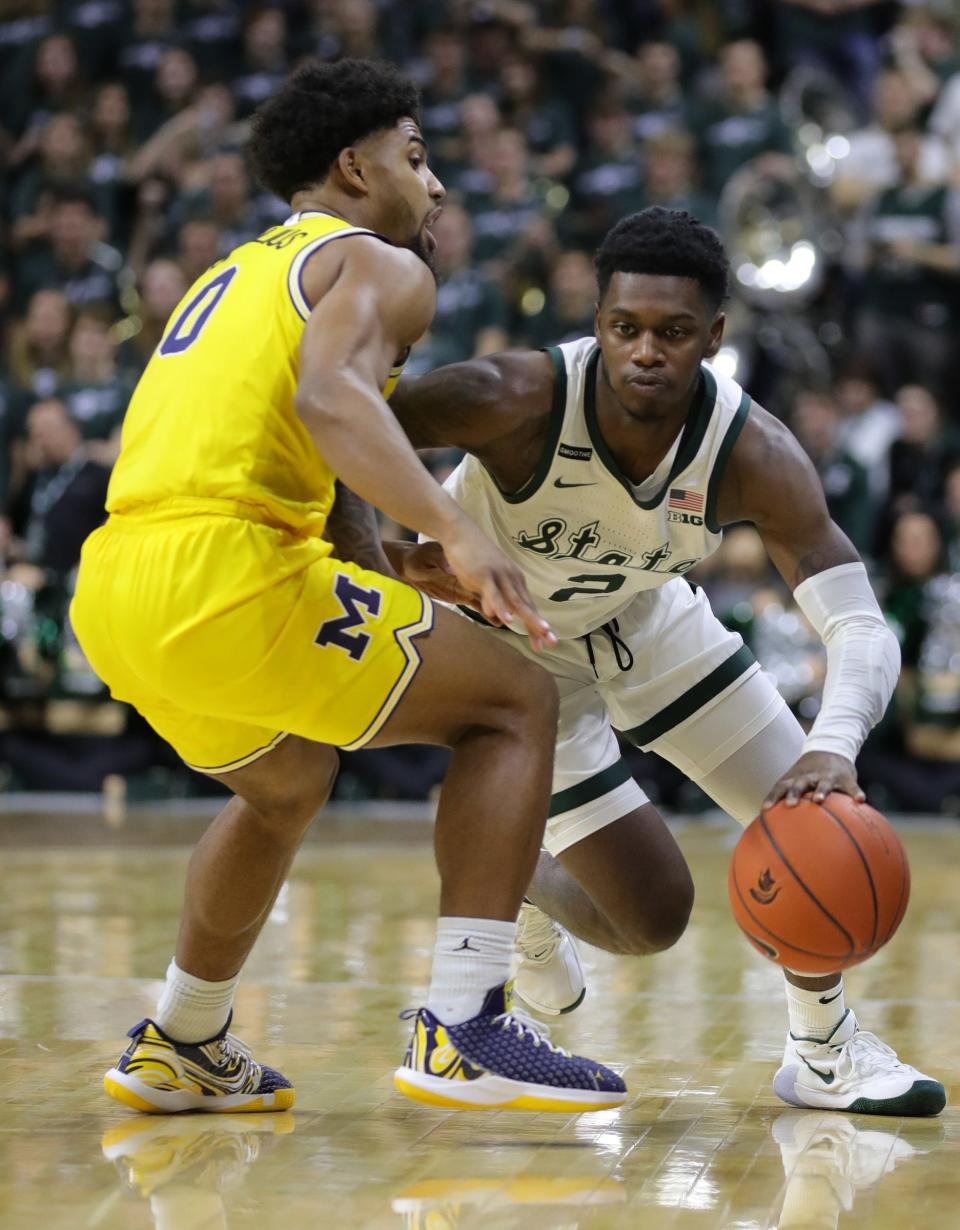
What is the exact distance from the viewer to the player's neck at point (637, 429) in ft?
11.9

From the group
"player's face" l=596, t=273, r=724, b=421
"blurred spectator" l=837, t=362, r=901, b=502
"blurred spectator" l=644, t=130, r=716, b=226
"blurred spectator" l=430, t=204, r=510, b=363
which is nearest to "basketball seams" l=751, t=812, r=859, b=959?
"player's face" l=596, t=273, r=724, b=421

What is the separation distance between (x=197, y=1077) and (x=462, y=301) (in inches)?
306

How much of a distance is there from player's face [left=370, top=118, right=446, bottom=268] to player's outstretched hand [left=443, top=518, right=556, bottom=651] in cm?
73

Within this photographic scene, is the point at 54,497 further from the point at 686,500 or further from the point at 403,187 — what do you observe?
the point at 403,187

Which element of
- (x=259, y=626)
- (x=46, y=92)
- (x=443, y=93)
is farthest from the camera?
(x=46, y=92)

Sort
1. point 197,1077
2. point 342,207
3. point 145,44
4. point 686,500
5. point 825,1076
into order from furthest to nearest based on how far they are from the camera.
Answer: point 145,44 → point 686,500 → point 825,1076 → point 197,1077 → point 342,207

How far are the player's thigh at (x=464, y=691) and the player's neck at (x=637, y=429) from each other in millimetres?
710

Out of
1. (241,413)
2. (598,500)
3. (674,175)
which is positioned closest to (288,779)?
(241,413)

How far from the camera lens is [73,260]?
439 inches

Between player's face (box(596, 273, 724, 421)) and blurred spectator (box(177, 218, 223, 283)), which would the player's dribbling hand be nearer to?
player's face (box(596, 273, 724, 421))

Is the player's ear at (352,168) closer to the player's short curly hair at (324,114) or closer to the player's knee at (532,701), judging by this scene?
the player's short curly hair at (324,114)

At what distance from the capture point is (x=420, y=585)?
362 centimetres

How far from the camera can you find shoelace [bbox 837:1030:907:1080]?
359 cm

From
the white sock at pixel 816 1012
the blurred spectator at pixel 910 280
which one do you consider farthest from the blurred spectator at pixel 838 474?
the white sock at pixel 816 1012
